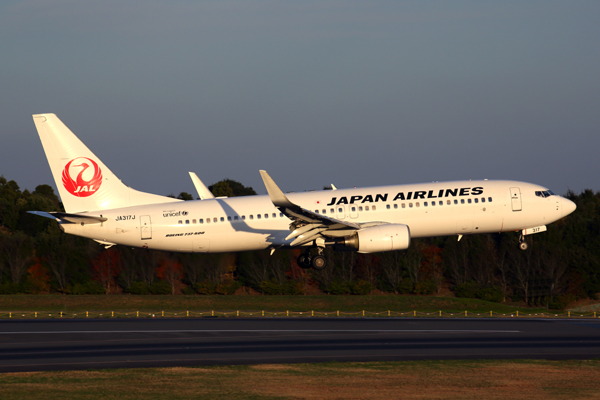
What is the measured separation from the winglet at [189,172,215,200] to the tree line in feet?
40.6

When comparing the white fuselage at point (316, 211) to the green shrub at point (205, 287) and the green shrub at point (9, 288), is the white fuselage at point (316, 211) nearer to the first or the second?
the green shrub at point (205, 287)

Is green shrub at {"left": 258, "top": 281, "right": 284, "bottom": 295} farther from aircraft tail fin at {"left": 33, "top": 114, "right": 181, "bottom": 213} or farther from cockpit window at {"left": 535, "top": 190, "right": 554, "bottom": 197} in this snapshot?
cockpit window at {"left": 535, "top": 190, "right": 554, "bottom": 197}

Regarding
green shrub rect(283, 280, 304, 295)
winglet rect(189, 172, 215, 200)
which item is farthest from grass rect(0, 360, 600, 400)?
green shrub rect(283, 280, 304, 295)

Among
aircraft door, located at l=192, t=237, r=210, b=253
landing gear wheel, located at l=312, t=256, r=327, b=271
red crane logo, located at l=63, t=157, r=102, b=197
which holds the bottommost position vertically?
landing gear wheel, located at l=312, t=256, r=327, b=271

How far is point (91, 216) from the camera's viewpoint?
41.5 metres

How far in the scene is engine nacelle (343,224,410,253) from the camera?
4125 cm

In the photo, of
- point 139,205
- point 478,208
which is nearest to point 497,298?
point 478,208

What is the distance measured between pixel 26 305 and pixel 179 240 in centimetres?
2657

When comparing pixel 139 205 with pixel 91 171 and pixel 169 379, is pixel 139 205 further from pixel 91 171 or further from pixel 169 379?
pixel 169 379

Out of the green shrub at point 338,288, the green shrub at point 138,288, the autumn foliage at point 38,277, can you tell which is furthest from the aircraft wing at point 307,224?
the green shrub at point 338,288

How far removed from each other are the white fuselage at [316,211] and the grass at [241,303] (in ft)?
64.6

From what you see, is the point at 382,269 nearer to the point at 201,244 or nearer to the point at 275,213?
the point at 275,213

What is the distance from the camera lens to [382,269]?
79.6 metres

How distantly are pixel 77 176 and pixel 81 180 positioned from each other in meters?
0.36
